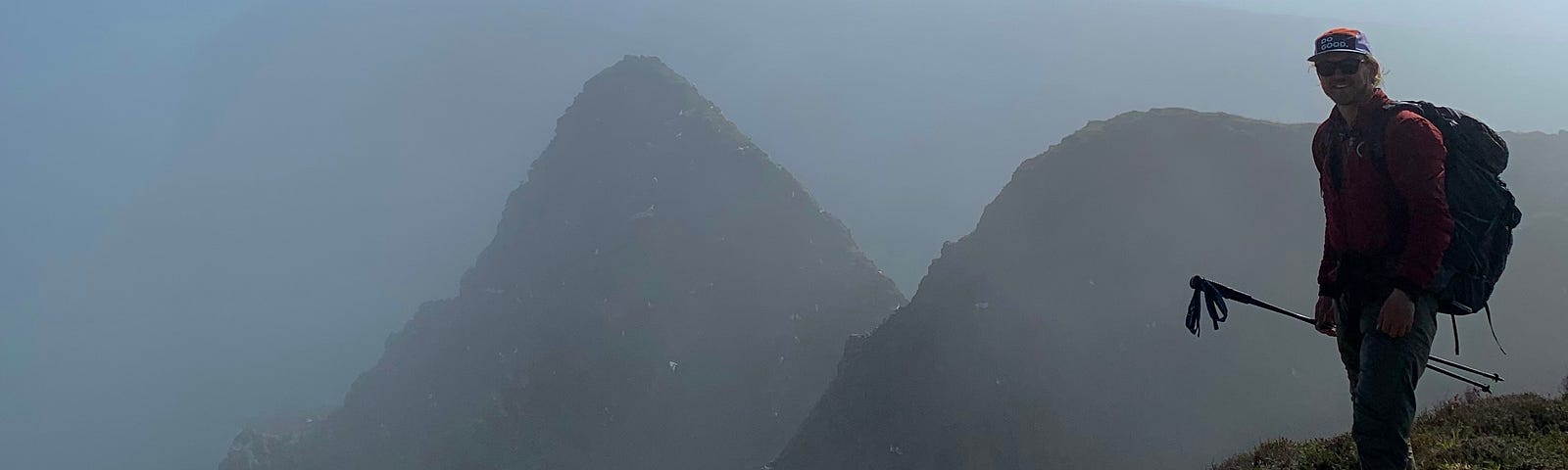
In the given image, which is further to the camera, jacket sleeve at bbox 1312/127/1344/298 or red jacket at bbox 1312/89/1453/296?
jacket sleeve at bbox 1312/127/1344/298

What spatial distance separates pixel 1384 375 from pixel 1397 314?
53cm

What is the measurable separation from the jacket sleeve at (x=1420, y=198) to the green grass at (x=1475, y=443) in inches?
119

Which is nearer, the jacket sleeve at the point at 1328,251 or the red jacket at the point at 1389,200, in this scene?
the red jacket at the point at 1389,200

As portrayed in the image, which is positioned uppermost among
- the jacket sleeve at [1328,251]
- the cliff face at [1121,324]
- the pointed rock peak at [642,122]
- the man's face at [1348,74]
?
the pointed rock peak at [642,122]

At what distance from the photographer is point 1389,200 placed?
530cm

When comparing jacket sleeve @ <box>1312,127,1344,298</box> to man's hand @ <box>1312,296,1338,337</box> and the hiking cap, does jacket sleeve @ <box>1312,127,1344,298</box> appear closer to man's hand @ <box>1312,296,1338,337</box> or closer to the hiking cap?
man's hand @ <box>1312,296,1338,337</box>

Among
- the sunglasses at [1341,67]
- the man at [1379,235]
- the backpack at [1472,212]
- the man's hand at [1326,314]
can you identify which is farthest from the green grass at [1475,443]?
the sunglasses at [1341,67]

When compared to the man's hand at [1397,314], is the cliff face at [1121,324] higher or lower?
higher

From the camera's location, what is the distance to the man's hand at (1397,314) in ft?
16.4

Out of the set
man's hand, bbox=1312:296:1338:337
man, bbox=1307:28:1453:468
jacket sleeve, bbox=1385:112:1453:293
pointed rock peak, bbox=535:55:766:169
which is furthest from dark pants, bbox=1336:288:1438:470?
pointed rock peak, bbox=535:55:766:169

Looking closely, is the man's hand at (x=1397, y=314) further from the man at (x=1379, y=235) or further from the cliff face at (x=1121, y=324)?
the cliff face at (x=1121, y=324)

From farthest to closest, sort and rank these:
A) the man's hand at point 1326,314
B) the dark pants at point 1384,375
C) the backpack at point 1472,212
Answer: the man's hand at point 1326,314 < the dark pants at point 1384,375 < the backpack at point 1472,212

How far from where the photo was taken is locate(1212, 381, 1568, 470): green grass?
6.98m

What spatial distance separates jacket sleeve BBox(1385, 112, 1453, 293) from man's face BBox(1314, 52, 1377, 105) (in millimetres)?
448
